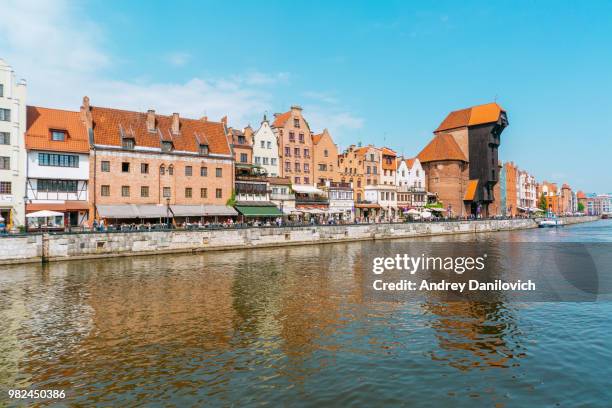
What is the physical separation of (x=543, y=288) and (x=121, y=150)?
4723cm

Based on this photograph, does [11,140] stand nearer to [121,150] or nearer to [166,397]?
[121,150]

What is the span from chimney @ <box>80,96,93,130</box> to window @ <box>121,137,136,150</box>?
160 inches

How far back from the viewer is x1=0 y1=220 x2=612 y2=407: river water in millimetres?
12328

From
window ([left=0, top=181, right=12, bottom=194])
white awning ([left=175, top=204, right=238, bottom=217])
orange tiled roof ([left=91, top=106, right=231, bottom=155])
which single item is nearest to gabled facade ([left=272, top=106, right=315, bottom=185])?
orange tiled roof ([left=91, top=106, right=231, bottom=155])

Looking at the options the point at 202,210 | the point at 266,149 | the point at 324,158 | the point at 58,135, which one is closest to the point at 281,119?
the point at 266,149

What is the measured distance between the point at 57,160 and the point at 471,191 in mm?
89533

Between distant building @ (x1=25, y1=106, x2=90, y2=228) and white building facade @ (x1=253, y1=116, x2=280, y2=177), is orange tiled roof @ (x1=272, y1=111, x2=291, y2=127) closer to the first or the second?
white building facade @ (x1=253, y1=116, x2=280, y2=177)

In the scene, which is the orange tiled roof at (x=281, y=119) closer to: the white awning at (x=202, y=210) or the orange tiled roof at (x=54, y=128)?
the white awning at (x=202, y=210)

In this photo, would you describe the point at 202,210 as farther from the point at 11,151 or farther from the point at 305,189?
the point at 11,151

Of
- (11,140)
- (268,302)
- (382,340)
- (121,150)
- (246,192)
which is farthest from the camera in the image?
(246,192)

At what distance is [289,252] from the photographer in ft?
156

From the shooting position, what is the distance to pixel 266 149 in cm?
6844

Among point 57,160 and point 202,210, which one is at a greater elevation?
point 57,160

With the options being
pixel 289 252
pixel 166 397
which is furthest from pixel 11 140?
pixel 166 397
